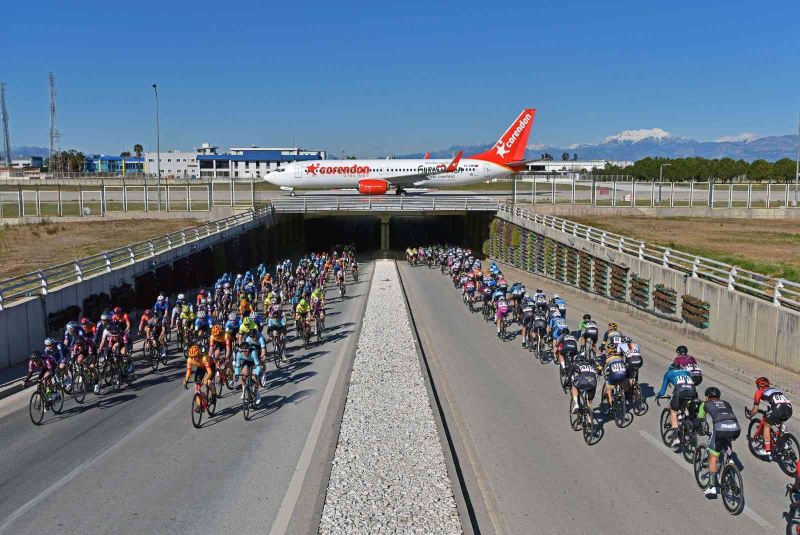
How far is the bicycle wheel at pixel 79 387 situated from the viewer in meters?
16.2

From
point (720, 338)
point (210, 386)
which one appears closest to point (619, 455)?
point (210, 386)

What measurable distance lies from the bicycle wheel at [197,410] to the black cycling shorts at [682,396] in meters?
8.55

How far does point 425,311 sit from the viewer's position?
29.1m

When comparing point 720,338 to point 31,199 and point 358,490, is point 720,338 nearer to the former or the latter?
point 358,490

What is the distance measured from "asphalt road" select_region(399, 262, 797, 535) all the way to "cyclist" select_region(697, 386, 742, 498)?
36 cm

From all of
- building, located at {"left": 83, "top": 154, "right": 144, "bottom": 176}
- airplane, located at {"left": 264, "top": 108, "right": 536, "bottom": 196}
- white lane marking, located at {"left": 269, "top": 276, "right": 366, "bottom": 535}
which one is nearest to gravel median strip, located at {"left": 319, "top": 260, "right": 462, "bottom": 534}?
white lane marking, located at {"left": 269, "top": 276, "right": 366, "bottom": 535}

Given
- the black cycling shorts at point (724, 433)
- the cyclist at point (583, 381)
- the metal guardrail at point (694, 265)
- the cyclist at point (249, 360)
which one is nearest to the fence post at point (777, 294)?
the metal guardrail at point (694, 265)

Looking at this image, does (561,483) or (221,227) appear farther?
(221,227)

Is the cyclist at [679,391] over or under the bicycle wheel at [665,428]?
over

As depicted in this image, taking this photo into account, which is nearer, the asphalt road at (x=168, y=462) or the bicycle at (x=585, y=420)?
the asphalt road at (x=168, y=462)

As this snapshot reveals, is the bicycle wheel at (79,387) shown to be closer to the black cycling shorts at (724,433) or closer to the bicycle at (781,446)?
the black cycling shorts at (724,433)

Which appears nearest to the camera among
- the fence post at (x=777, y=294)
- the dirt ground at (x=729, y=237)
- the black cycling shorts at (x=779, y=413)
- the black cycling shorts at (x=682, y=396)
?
the black cycling shorts at (x=779, y=413)

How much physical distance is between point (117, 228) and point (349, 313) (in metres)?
30.5

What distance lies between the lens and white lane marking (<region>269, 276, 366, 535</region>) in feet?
32.6
